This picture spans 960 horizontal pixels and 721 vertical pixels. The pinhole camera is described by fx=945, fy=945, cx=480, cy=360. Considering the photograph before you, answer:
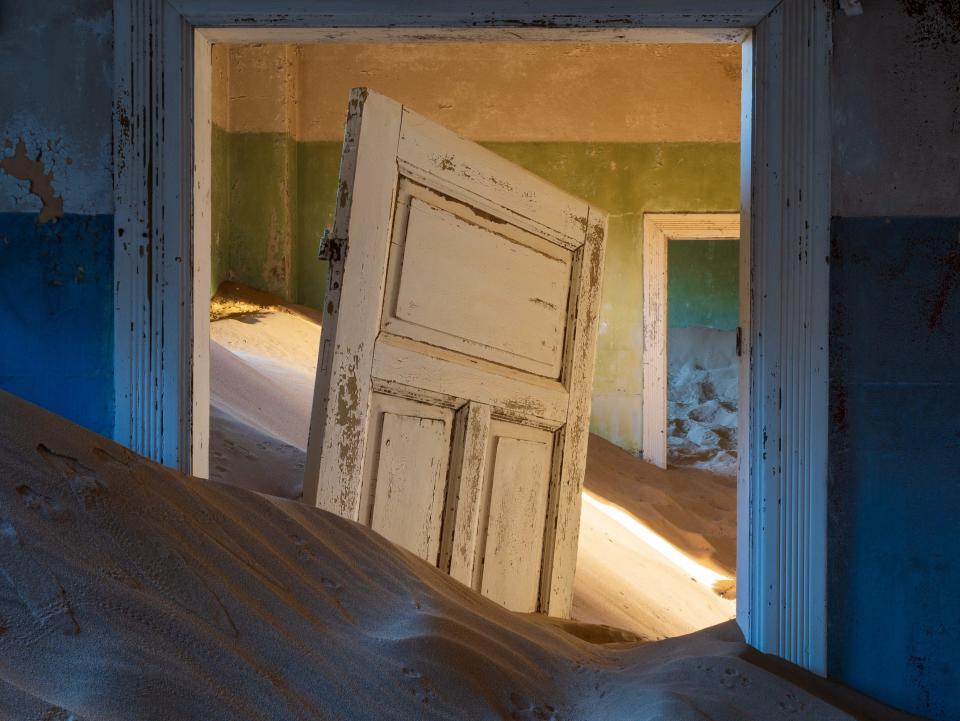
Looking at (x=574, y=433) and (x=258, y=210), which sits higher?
(x=258, y=210)

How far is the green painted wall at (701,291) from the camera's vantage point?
1137cm

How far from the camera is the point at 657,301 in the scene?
7.37 metres

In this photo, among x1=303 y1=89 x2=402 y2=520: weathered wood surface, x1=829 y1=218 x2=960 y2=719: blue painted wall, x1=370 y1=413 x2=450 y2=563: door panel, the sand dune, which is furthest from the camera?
the sand dune

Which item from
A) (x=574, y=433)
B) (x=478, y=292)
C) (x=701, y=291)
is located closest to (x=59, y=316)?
(x=478, y=292)

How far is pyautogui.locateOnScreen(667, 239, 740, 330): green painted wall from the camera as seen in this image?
11.4 m

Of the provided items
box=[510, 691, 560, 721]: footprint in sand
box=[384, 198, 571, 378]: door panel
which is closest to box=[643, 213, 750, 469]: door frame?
box=[384, 198, 571, 378]: door panel

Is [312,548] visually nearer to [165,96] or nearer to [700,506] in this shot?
[165,96]

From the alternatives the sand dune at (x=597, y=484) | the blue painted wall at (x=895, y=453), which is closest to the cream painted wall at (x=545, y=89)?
the sand dune at (x=597, y=484)

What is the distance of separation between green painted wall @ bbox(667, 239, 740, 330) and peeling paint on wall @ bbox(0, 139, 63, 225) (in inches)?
376

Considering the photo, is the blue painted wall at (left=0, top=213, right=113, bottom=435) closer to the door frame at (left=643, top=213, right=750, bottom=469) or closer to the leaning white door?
the leaning white door

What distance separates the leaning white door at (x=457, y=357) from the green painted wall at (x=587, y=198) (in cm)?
367

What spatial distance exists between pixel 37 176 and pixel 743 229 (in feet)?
5.95

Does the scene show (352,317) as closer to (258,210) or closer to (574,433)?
(574,433)

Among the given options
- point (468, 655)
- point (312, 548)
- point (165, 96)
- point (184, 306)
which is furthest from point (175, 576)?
point (165, 96)
